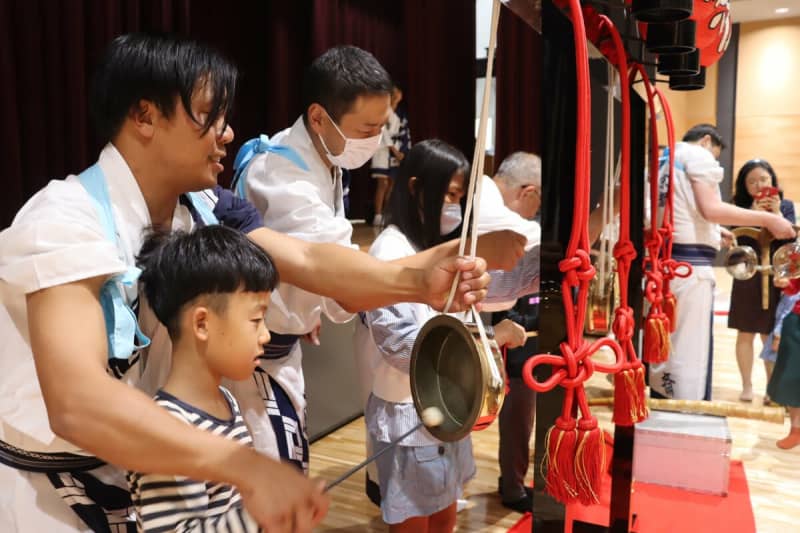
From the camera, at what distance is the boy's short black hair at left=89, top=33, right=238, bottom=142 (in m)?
0.84

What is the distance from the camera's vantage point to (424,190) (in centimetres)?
172

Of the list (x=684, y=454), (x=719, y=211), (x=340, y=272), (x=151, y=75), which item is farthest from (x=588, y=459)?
(x=719, y=211)

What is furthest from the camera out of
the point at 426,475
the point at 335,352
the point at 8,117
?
the point at 335,352

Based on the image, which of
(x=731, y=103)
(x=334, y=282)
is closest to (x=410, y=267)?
(x=334, y=282)

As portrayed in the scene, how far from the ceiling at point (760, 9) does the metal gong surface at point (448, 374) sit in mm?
7521

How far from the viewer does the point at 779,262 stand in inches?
82.0

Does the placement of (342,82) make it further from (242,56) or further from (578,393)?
(242,56)

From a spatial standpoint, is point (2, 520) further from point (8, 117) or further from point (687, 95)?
point (687, 95)

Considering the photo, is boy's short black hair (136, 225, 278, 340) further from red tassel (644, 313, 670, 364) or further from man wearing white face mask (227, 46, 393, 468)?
red tassel (644, 313, 670, 364)

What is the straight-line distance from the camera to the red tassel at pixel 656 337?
1.43 m

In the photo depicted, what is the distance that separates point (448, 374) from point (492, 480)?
1.99 meters

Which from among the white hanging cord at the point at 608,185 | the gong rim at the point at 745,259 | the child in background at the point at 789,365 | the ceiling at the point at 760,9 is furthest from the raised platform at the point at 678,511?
the ceiling at the point at 760,9

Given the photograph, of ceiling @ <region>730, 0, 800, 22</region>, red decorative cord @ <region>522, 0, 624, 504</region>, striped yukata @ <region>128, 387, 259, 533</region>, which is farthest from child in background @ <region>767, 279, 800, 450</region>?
ceiling @ <region>730, 0, 800, 22</region>

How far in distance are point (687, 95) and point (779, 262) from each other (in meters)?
6.86
